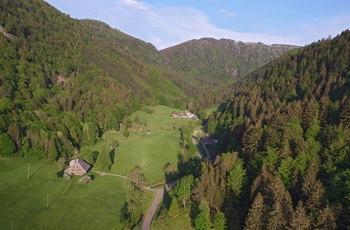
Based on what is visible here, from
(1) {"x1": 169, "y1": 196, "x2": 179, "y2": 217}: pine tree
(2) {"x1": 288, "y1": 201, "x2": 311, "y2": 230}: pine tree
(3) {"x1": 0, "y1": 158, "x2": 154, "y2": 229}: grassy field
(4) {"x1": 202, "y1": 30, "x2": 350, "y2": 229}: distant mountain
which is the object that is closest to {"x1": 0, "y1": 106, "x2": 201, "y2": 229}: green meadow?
(3) {"x1": 0, "y1": 158, "x2": 154, "y2": 229}: grassy field

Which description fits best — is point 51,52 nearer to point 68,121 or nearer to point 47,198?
point 68,121

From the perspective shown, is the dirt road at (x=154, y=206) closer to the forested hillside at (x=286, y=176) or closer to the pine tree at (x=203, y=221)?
the forested hillside at (x=286, y=176)

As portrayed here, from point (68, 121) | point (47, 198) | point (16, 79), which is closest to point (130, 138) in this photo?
point (68, 121)

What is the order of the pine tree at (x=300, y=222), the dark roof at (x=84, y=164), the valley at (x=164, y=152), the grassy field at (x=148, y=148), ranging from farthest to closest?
the grassy field at (x=148, y=148) → the dark roof at (x=84, y=164) → the valley at (x=164, y=152) → the pine tree at (x=300, y=222)

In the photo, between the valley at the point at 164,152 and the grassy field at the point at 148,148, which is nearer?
the valley at the point at 164,152

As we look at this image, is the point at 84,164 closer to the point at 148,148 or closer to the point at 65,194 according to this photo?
the point at 65,194

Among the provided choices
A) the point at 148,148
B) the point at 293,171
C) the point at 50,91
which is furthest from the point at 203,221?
the point at 50,91

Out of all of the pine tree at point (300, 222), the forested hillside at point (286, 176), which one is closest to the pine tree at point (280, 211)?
the forested hillside at point (286, 176)
